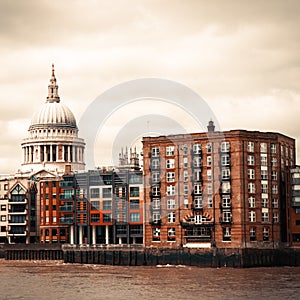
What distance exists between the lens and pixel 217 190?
146750 millimetres

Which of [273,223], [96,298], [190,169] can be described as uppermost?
[190,169]

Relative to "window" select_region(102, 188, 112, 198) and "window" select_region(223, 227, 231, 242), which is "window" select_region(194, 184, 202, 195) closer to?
"window" select_region(223, 227, 231, 242)

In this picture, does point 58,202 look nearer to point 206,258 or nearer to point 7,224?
point 7,224

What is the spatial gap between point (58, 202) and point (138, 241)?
859 inches

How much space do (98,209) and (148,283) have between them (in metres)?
76.3

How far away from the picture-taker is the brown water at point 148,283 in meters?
90.1

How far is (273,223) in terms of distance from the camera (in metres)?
147

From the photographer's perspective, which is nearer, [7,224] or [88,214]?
[88,214]

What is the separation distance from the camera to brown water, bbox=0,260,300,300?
9006 centimetres

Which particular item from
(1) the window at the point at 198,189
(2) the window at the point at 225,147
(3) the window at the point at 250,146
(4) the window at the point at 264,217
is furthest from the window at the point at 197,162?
(4) the window at the point at 264,217

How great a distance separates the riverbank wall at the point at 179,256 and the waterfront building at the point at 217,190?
3807 millimetres

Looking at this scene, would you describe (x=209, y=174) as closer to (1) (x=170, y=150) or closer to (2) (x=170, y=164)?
(2) (x=170, y=164)

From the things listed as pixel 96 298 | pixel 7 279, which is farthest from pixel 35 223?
pixel 96 298

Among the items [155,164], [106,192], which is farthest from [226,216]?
[106,192]
